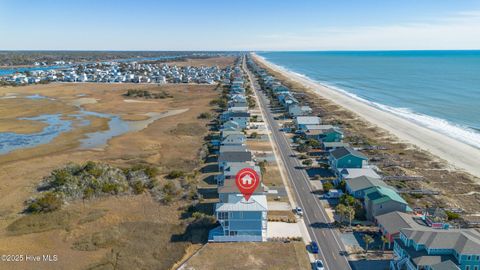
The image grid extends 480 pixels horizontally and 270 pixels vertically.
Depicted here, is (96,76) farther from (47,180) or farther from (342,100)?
(47,180)

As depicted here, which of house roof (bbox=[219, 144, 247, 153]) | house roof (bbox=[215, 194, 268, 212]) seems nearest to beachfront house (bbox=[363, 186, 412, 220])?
house roof (bbox=[215, 194, 268, 212])

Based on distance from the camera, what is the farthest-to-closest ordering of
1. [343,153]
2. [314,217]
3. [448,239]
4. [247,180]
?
[343,153] → [247,180] → [314,217] → [448,239]

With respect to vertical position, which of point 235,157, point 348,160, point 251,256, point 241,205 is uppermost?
point 241,205

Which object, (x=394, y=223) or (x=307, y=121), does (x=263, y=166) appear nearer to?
(x=394, y=223)

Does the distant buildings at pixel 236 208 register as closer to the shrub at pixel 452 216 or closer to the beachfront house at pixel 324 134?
the beachfront house at pixel 324 134

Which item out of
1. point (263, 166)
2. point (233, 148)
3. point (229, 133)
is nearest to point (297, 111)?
point (229, 133)
